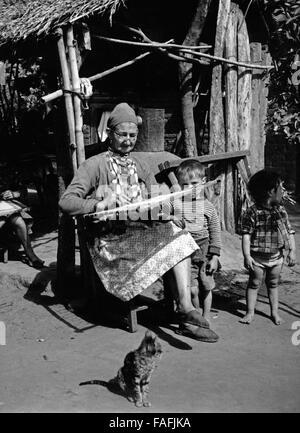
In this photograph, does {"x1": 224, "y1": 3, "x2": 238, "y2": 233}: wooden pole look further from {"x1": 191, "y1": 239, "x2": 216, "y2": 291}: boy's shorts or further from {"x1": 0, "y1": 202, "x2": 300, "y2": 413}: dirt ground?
{"x1": 191, "y1": 239, "x2": 216, "y2": 291}: boy's shorts

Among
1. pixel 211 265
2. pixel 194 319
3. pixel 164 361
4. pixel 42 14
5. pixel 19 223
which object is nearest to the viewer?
pixel 164 361

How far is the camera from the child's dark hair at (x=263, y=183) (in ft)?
17.2

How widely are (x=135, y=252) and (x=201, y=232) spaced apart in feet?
2.06

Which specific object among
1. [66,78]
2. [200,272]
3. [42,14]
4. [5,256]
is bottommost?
[5,256]

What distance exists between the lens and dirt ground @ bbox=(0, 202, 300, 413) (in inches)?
154

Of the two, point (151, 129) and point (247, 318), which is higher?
point (151, 129)

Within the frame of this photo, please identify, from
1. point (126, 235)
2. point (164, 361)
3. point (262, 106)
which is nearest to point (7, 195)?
point (126, 235)

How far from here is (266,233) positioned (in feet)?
17.4

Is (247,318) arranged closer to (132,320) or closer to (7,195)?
(132,320)

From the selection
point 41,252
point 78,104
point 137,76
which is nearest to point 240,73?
point 137,76

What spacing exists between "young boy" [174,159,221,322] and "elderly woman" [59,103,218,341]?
23 cm

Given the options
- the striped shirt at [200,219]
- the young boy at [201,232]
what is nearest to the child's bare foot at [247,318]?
the young boy at [201,232]

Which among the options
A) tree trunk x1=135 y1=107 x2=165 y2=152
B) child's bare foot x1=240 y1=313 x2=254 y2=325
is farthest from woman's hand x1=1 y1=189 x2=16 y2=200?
child's bare foot x1=240 y1=313 x2=254 y2=325
